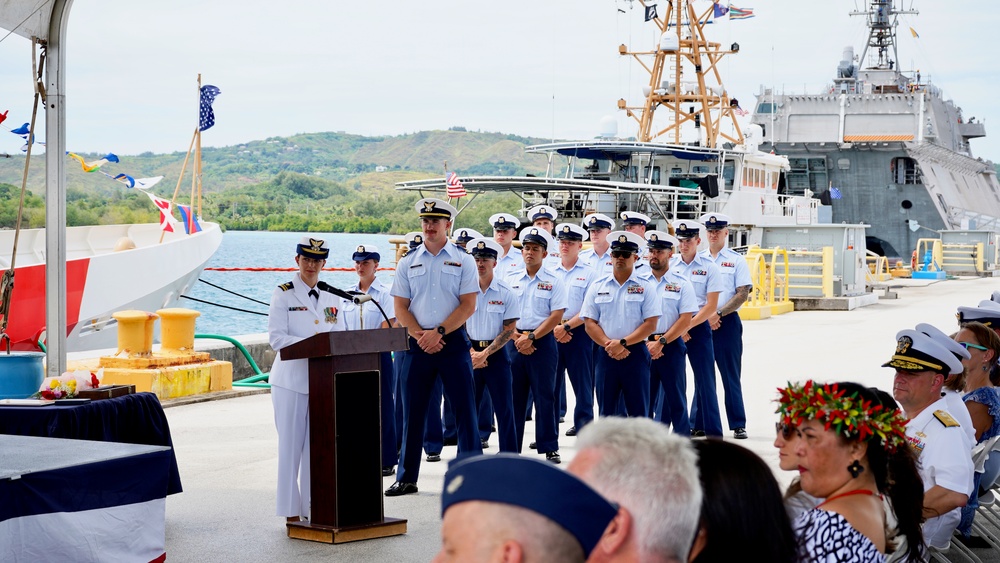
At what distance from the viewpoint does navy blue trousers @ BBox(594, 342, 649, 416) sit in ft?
26.1

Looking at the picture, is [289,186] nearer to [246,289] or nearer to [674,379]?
[246,289]

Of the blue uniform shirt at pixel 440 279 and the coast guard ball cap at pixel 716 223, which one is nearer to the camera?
the blue uniform shirt at pixel 440 279

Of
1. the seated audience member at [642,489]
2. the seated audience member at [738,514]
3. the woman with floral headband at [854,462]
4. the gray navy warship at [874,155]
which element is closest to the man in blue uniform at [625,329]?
the woman with floral headband at [854,462]

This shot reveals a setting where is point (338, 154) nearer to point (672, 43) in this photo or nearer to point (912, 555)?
point (672, 43)

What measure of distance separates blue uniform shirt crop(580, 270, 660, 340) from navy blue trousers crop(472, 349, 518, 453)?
777 mm

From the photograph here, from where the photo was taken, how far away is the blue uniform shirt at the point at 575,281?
8.98 metres

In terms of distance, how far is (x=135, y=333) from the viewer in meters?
10.6

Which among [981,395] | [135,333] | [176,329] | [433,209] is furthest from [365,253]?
[981,395]

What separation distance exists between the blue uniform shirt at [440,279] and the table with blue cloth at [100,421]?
1760 mm

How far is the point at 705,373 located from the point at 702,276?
31.0 inches

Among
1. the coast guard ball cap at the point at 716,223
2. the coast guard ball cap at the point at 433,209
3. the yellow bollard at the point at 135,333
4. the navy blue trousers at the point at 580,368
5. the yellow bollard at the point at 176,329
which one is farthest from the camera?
the yellow bollard at the point at 176,329

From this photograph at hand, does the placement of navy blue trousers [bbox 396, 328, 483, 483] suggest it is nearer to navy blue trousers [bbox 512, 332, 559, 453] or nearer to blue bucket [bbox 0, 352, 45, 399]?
navy blue trousers [bbox 512, 332, 559, 453]

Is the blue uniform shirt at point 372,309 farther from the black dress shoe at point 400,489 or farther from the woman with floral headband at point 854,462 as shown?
the woman with floral headband at point 854,462

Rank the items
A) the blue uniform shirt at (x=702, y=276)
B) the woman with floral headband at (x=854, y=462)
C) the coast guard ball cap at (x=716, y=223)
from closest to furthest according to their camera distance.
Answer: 1. the woman with floral headband at (x=854, y=462)
2. the blue uniform shirt at (x=702, y=276)
3. the coast guard ball cap at (x=716, y=223)
